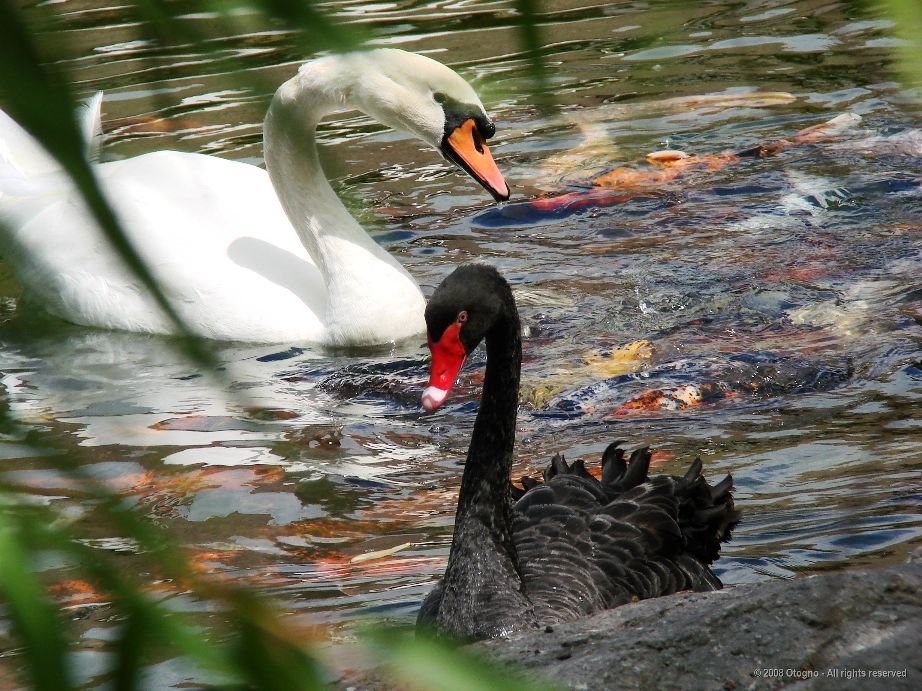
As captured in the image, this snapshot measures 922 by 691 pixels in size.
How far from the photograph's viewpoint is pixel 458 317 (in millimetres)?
3379

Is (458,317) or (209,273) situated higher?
(458,317)

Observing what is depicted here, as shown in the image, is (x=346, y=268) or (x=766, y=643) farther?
(x=346, y=268)

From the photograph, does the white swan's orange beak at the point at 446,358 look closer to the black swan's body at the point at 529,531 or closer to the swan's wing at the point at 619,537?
the black swan's body at the point at 529,531

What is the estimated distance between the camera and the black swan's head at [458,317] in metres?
3.37

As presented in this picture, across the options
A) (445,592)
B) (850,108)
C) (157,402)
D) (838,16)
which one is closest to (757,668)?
(445,592)

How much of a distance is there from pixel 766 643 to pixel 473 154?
3.42 metres

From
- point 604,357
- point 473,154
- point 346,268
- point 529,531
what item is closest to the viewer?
point 529,531

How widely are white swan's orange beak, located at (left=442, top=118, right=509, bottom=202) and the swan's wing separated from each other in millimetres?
1947

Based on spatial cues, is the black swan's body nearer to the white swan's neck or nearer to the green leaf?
the white swan's neck

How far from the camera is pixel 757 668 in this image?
2160 millimetres

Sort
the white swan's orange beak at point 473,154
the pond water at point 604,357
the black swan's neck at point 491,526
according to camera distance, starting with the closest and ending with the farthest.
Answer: the black swan's neck at point 491,526 → the pond water at point 604,357 → the white swan's orange beak at point 473,154
